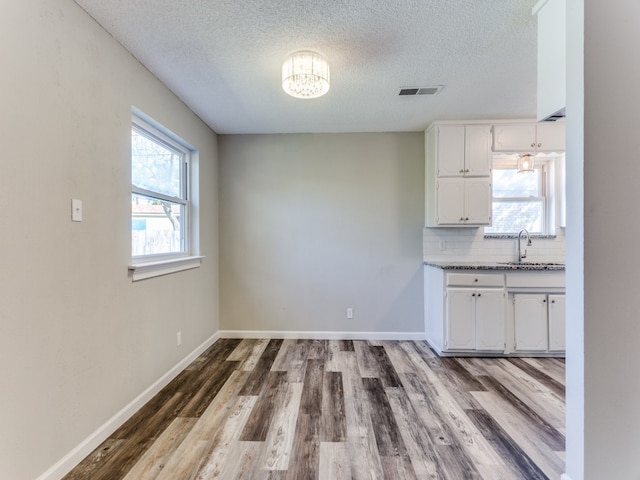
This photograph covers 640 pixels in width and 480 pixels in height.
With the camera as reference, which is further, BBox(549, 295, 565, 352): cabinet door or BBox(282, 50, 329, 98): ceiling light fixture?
BBox(549, 295, 565, 352): cabinet door

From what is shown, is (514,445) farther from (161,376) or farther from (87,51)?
(87,51)

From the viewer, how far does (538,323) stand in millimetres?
3041

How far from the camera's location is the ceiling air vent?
8.28ft

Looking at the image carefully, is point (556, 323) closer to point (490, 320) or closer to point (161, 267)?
point (490, 320)

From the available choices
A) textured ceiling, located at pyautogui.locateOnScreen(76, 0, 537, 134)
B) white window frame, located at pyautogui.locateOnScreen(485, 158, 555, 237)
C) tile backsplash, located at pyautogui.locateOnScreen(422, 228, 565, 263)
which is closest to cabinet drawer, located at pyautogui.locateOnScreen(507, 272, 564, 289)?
tile backsplash, located at pyautogui.locateOnScreen(422, 228, 565, 263)

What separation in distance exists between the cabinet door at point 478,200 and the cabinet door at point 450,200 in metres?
0.05

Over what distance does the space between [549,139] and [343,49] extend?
2589 mm

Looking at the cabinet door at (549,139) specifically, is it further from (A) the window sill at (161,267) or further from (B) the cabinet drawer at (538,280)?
(A) the window sill at (161,267)

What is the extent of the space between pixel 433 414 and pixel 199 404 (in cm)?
163

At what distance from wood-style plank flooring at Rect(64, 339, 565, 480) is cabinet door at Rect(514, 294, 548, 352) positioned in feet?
0.47

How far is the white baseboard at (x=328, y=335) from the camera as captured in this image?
3.60 m

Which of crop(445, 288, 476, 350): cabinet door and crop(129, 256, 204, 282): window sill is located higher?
crop(129, 256, 204, 282): window sill

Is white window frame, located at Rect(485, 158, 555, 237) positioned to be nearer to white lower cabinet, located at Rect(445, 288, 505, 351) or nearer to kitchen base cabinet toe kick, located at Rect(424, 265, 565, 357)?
kitchen base cabinet toe kick, located at Rect(424, 265, 565, 357)

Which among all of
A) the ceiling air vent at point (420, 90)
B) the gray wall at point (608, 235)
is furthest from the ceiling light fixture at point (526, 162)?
the gray wall at point (608, 235)
